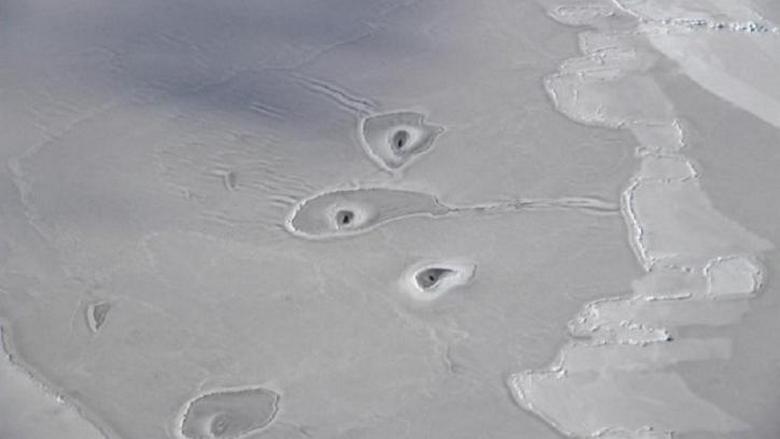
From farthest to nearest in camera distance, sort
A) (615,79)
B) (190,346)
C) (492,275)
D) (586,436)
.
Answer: (615,79)
(492,275)
(190,346)
(586,436)

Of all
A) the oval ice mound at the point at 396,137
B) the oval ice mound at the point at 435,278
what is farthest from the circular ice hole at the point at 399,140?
the oval ice mound at the point at 435,278

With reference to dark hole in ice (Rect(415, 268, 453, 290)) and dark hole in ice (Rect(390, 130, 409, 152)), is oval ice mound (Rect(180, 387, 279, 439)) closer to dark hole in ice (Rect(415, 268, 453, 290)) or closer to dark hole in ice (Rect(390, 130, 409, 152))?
dark hole in ice (Rect(415, 268, 453, 290))

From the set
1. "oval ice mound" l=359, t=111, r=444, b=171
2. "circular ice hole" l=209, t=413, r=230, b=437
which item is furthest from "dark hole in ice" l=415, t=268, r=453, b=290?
"circular ice hole" l=209, t=413, r=230, b=437

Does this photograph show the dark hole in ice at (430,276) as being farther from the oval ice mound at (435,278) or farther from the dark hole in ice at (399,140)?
the dark hole in ice at (399,140)

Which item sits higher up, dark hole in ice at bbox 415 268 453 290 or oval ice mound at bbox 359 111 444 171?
oval ice mound at bbox 359 111 444 171

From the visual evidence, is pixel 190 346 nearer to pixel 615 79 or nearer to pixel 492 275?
pixel 492 275

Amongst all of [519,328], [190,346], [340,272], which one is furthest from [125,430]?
[519,328]

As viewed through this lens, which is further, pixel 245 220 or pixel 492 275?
pixel 245 220
